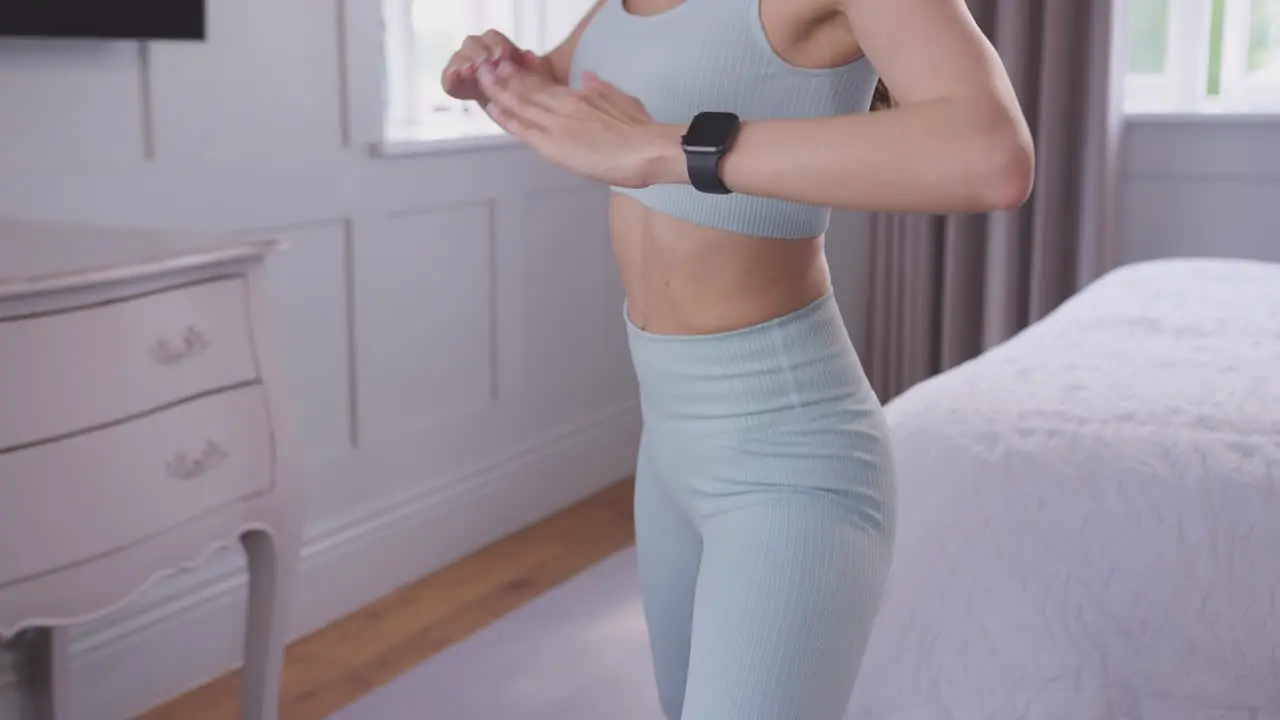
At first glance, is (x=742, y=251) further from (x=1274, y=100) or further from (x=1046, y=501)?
(x=1274, y=100)

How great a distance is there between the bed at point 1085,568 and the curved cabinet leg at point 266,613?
3.26 feet

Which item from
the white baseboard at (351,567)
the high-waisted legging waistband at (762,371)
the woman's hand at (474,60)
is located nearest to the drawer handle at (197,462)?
the white baseboard at (351,567)

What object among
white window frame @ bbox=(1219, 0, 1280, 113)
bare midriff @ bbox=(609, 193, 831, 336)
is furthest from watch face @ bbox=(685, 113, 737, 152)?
white window frame @ bbox=(1219, 0, 1280, 113)

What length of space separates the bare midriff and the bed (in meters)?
0.52

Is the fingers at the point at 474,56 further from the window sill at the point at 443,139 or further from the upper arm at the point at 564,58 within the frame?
the window sill at the point at 443,139

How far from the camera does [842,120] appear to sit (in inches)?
41.1

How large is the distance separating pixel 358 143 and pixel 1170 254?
262 centimetres

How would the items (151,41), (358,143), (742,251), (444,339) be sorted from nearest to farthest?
(742,251) → (151,41) → (358,143) → (444,339)

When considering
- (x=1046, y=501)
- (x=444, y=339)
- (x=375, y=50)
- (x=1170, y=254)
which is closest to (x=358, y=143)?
(x=375, y=50)

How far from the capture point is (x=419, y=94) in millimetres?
3576

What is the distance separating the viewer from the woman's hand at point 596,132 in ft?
3.58

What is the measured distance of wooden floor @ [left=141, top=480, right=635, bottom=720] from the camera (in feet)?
9.03

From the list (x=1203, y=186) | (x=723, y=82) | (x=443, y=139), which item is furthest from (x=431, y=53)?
(x=723, y=82)

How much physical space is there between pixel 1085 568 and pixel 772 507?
23.4 inches
